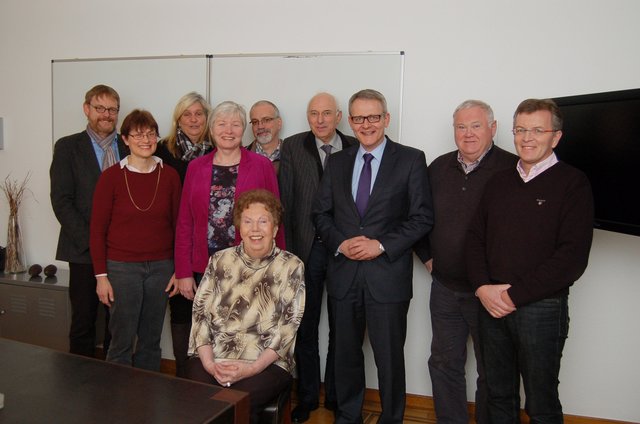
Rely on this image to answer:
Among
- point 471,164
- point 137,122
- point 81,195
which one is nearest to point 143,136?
point 137,122

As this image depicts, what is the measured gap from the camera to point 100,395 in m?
1.52

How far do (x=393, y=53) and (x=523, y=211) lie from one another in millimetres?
1470

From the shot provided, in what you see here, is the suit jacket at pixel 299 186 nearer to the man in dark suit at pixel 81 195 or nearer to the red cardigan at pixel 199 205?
the red cardigan at pixel 199 205

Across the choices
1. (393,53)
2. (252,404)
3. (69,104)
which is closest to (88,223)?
(69,104)

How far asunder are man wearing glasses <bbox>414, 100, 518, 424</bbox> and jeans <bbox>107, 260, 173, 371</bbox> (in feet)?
4.57

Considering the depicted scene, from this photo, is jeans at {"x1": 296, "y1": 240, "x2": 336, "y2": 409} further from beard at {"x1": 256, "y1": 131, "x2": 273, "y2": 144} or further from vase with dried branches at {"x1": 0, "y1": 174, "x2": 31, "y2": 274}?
vase with dried branches at {"x1": 0, "y1": 174, "x2": 31, "y2": 274}

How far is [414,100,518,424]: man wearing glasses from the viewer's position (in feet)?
7.97

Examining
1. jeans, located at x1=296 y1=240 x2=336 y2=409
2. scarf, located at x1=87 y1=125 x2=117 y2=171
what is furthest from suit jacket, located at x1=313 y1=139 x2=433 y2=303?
scarf, located at x1=87 y1=125 x2=117 y2=171

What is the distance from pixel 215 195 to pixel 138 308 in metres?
0.70

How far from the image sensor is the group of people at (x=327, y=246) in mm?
2029

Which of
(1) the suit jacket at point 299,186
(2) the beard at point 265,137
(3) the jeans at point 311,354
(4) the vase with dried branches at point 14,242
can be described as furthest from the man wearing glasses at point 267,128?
(4) the vase with dried branches at point 14,242

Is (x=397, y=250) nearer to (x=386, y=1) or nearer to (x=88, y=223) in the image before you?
(x=386, y=1)

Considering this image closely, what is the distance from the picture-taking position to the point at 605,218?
2193 millimetres

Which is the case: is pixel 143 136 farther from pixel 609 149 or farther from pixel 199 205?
pixel 609 149
